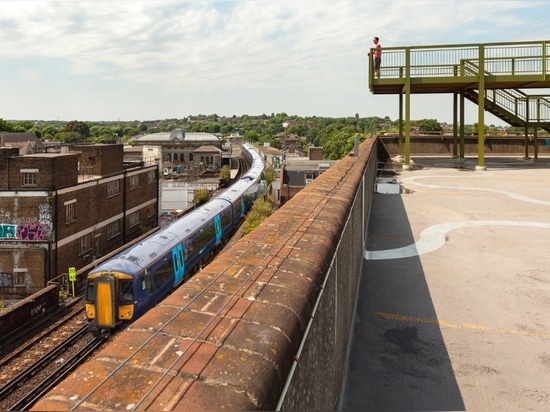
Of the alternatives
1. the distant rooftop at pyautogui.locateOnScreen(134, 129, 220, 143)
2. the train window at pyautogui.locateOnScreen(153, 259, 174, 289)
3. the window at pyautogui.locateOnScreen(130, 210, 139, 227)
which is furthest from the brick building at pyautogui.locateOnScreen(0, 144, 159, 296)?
the distant rooftop at pyautogui.locateOnScreen(134, 129, 220, 143)

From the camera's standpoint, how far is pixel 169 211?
47094 mm

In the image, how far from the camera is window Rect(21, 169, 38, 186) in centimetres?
2433

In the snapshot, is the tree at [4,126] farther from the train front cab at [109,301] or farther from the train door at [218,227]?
the train front cab at [109,301]

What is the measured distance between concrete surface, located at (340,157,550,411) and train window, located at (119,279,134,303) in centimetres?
763

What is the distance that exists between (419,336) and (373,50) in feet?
54.7

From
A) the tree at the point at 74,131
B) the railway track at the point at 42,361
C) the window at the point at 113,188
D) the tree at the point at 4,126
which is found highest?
the tree at the point at 74,131

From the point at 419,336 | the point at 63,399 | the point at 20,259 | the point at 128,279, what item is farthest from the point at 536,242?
the point at 20,259

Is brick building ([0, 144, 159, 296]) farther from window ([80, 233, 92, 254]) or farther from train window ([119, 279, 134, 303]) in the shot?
train window ([119, 279, 134, 303])

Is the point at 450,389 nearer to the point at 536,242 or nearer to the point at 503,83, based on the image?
the point at 536,242

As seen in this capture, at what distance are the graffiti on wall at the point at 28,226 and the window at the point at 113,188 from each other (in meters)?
6.32

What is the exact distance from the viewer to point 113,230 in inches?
1232

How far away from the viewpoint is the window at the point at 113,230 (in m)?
30.5

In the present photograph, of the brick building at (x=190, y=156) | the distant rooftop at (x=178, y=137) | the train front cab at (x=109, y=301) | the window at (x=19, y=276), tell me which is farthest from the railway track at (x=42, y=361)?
the distant rooftop at (x=178, y=137)

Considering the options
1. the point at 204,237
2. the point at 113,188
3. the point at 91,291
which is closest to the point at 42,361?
the point at 91,291
